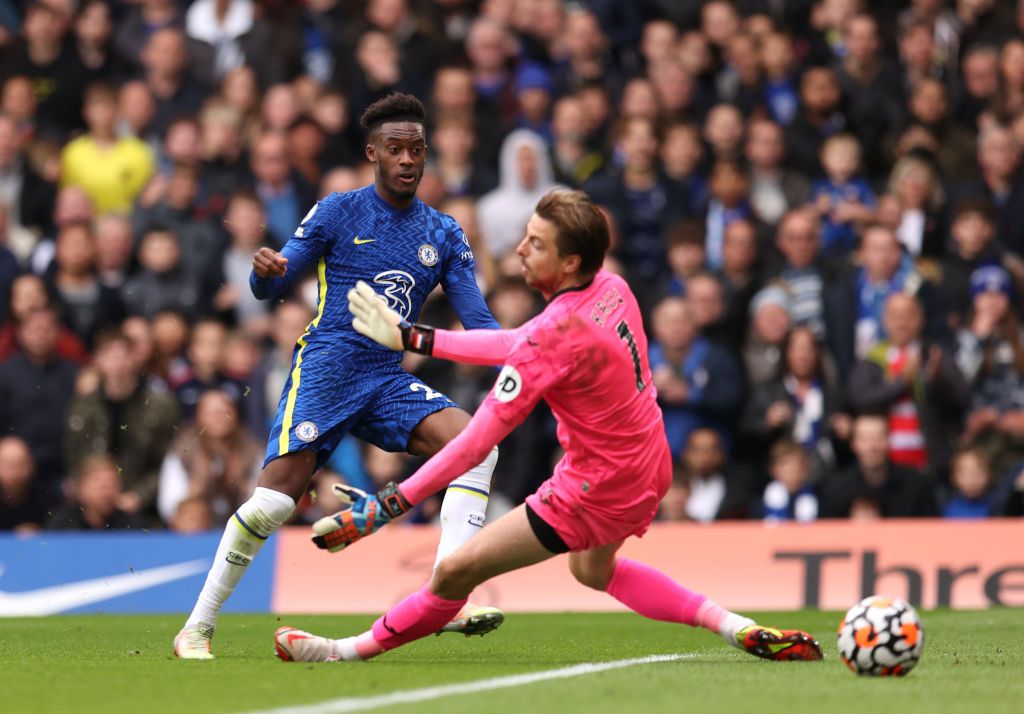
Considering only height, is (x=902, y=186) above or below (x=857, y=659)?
above

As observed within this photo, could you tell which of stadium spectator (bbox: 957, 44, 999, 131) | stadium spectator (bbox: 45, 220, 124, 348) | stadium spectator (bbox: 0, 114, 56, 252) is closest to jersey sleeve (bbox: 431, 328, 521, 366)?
stadium spectator (bbox: 45, 220, 124, 348)

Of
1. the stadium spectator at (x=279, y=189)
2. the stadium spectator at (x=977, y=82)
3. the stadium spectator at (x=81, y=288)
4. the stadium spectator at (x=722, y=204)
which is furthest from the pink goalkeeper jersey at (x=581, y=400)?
the stadium spectator at (x=977, y=82)

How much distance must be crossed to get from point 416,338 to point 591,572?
4.51 feet

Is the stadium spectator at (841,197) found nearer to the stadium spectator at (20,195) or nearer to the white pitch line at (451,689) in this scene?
the stadium spectator at (20,195)

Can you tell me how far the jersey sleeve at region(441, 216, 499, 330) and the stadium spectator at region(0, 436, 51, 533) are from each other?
6.02m

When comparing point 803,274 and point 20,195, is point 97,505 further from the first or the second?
point 803,274

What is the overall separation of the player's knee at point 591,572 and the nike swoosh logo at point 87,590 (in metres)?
6.00

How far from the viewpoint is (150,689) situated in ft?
22.7

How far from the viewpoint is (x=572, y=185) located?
15.1 metres

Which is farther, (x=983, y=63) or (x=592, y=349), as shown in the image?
(x=983, y=63)

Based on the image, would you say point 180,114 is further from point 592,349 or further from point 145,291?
point 592,349

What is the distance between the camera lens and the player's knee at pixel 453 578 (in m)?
7.44

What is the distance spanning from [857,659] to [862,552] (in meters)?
5.78

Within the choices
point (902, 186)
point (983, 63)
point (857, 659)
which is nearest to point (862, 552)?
point (902, 186)
